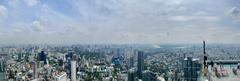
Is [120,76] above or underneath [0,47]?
underneath

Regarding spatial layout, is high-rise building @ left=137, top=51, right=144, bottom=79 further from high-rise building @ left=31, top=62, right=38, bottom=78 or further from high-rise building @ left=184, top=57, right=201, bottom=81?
high-rise building @ left=31, top=62, right=38, bottom=78

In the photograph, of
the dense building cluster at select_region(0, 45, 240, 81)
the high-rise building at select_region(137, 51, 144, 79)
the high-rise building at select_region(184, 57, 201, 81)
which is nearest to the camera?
the high-rise building at select_region(184, 57, 201, 81)

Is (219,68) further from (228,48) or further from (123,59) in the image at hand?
(123,59)

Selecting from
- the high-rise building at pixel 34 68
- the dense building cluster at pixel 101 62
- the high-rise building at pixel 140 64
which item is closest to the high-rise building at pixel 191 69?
the dense building cluster at pixel 101 62

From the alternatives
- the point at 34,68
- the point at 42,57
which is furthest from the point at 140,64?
the point at 42,57

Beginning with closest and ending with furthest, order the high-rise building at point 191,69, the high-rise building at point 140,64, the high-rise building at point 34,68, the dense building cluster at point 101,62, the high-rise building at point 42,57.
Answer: the high-rise building at point 191,69 < the dense building cluster at point 101,62 < the high-rise building at point 140,64 < the high-rise building at point 34,68 < the high-rise building at point 42,57

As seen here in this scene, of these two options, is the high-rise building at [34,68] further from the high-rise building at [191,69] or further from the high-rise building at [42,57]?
the high-rise building at [191,69]

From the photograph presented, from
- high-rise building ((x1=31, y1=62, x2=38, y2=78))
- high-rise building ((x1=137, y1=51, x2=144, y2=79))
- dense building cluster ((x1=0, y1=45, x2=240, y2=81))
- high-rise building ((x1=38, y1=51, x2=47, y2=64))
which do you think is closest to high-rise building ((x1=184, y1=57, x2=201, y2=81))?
dense building cluster ((x1=0, y1=45, x2=240, y2=81))

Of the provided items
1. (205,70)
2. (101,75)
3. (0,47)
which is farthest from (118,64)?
(205,70)

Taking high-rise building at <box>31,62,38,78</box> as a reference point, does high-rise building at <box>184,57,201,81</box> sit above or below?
above

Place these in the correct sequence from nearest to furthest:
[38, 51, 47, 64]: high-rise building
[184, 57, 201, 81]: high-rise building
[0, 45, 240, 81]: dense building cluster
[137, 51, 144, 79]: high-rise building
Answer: [184, 57, 201, 81]: high-rise building
[0, 45, 240, 81]: dense building cluster
[137, 51, 144, 79]: high-rise building
[38, 51, 47, 64]: high-rise building

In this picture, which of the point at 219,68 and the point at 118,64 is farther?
the point at 118,64
